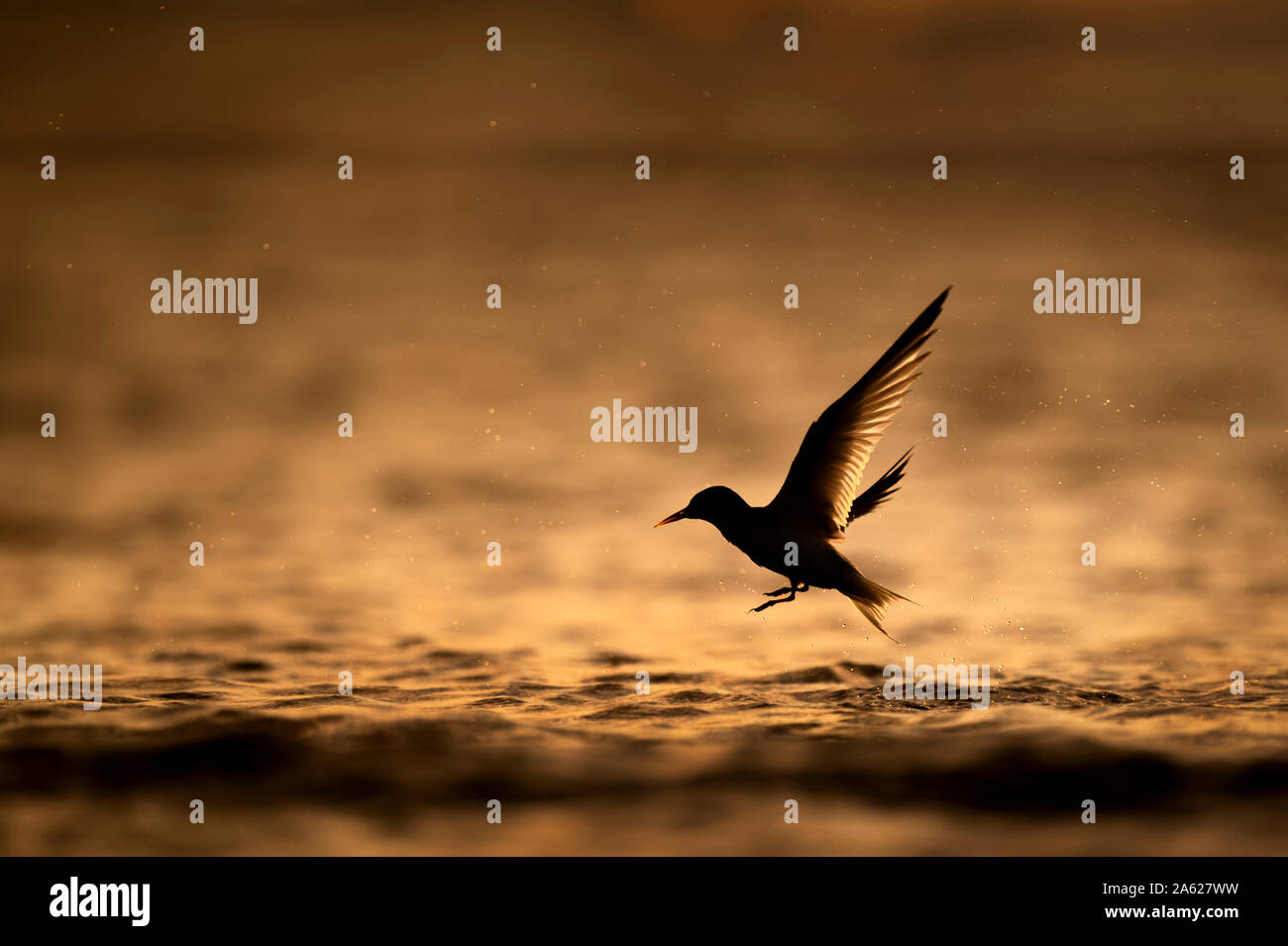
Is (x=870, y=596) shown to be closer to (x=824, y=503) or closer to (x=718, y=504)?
(x=824, y=503)

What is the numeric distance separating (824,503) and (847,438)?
1.67ft

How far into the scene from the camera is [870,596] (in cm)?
785

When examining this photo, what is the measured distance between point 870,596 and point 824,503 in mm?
755

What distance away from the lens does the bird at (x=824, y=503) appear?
23.9ft

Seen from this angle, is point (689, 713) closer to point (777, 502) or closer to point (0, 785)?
point (777, 502)

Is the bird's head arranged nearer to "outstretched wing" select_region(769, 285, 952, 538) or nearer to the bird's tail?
"outstretched wing" select_region(769, 285, 952, 538)

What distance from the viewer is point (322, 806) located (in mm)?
6777

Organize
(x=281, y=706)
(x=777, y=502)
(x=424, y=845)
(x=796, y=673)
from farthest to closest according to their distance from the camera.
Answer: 1. (x=796, y=673)
2. (x=281, y=706)
3. (x=777, y=502)
4. (x=424, y=845)

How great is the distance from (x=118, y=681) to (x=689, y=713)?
4.32 m

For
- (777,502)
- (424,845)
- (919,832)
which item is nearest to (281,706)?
(424,845)

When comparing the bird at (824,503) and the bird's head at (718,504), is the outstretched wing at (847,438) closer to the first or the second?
the bird at (824,503)

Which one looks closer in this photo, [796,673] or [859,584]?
[859,584]

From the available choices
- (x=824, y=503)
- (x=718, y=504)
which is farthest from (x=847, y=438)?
(x=718, y=504)

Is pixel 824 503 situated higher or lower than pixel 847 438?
lower
